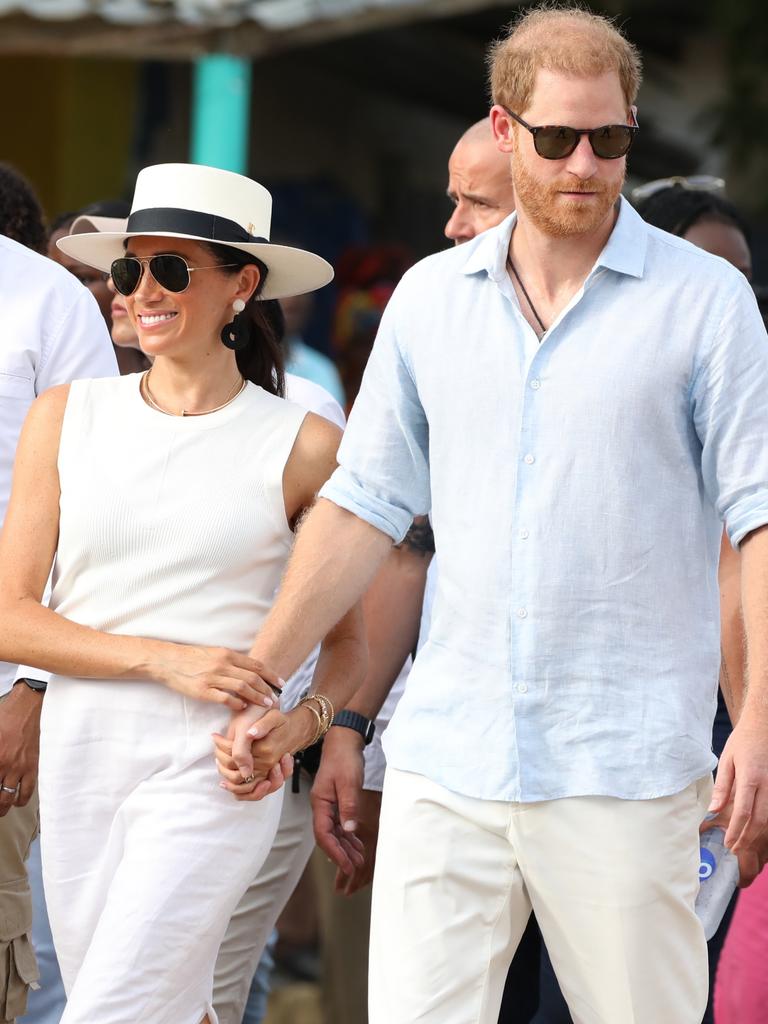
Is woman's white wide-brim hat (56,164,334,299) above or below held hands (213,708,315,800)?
above

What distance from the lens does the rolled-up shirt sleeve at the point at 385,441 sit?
3.45 meters

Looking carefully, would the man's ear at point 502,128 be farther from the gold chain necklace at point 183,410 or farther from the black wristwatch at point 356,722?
the black wristwatch at point 356,722

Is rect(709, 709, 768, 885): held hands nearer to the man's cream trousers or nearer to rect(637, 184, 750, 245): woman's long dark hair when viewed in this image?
the man's cream trousers

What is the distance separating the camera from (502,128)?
3.37m

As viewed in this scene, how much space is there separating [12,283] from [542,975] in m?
2.00

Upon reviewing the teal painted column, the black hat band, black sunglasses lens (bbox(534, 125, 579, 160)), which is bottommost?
the black hat band

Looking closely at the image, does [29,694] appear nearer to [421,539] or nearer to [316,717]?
[316,717]

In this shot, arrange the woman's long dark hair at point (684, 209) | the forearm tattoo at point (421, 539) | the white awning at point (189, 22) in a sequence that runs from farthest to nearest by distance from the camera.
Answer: the white awning at point (189, 22), the woman's long dark hair at point (684, 209), the forearm tattoo at point (421, 539)

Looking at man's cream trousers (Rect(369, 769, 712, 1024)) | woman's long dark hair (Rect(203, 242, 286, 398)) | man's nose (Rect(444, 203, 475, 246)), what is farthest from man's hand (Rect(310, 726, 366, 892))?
man's nose (Rect(444, 203, 475, 246))

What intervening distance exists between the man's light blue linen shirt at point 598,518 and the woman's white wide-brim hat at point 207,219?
2.14 ft

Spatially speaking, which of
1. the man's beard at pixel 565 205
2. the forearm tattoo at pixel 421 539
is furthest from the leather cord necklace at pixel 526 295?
the forearm tattoo at pixel 421 539

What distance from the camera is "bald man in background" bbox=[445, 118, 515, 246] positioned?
446cm

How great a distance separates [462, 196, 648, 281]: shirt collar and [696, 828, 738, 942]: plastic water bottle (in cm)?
123

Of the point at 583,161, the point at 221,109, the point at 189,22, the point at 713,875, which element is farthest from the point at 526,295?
the point at 221,109
